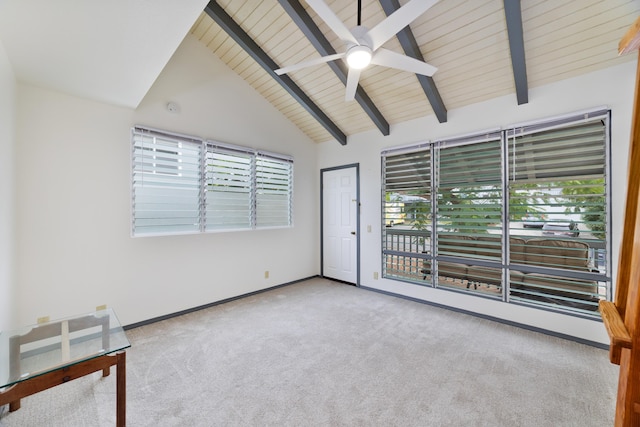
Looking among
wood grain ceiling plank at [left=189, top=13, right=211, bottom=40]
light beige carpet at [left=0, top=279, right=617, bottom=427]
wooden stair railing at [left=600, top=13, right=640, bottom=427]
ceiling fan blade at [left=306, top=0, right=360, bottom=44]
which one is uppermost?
wood grain ceiling plank at [left=189, top=13, right=211, bottom=40]

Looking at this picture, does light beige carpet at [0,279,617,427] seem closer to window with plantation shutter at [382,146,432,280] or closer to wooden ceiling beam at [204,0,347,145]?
window with plantation shutter at [382,146,432,280]

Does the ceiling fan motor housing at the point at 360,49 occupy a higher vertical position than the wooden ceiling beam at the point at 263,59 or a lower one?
lower

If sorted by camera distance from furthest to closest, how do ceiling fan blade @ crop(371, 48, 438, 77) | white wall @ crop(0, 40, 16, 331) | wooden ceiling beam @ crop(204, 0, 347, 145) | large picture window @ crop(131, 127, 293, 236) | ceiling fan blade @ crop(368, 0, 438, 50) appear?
large picture window @ crop(131, 127, 293, 236)
wooden ceiling beam @ crop(204, 0, 347, 145)
ceiling fan blade @ crop(371, 48, 438, 77)
white wall @ crop(0, 40, 16, 331)
ceiling fan blade @ crop(368, 0, 438, 50)

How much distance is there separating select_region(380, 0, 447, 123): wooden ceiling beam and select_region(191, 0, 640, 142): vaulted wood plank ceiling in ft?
0.27

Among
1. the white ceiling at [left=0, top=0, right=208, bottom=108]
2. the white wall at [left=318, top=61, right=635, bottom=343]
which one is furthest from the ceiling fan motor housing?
the white wall at [left=318, top=61, right=635, bottom=343]

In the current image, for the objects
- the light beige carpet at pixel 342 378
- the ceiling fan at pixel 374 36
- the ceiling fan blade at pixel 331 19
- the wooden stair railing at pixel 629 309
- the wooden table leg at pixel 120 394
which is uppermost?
the ceiling fan blade at pixel 331 19

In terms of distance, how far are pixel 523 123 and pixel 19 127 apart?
4.90 metres

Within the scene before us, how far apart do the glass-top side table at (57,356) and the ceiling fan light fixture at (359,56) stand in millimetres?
2520

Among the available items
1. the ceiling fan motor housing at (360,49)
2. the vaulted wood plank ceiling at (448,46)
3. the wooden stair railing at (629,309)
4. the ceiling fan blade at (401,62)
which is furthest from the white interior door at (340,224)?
the wooden stair railing at (629,309)

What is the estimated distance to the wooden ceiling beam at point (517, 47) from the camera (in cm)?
219

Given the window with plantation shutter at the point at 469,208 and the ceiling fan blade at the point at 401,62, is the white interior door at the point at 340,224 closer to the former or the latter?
the window with plantation shutter at the point at 469,208

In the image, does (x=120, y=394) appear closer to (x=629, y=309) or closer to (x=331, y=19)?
(x=629, y=309)

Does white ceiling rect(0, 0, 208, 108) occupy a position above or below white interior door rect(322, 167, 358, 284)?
above

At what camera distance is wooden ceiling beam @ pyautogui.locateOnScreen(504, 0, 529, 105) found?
2193 millimetres
